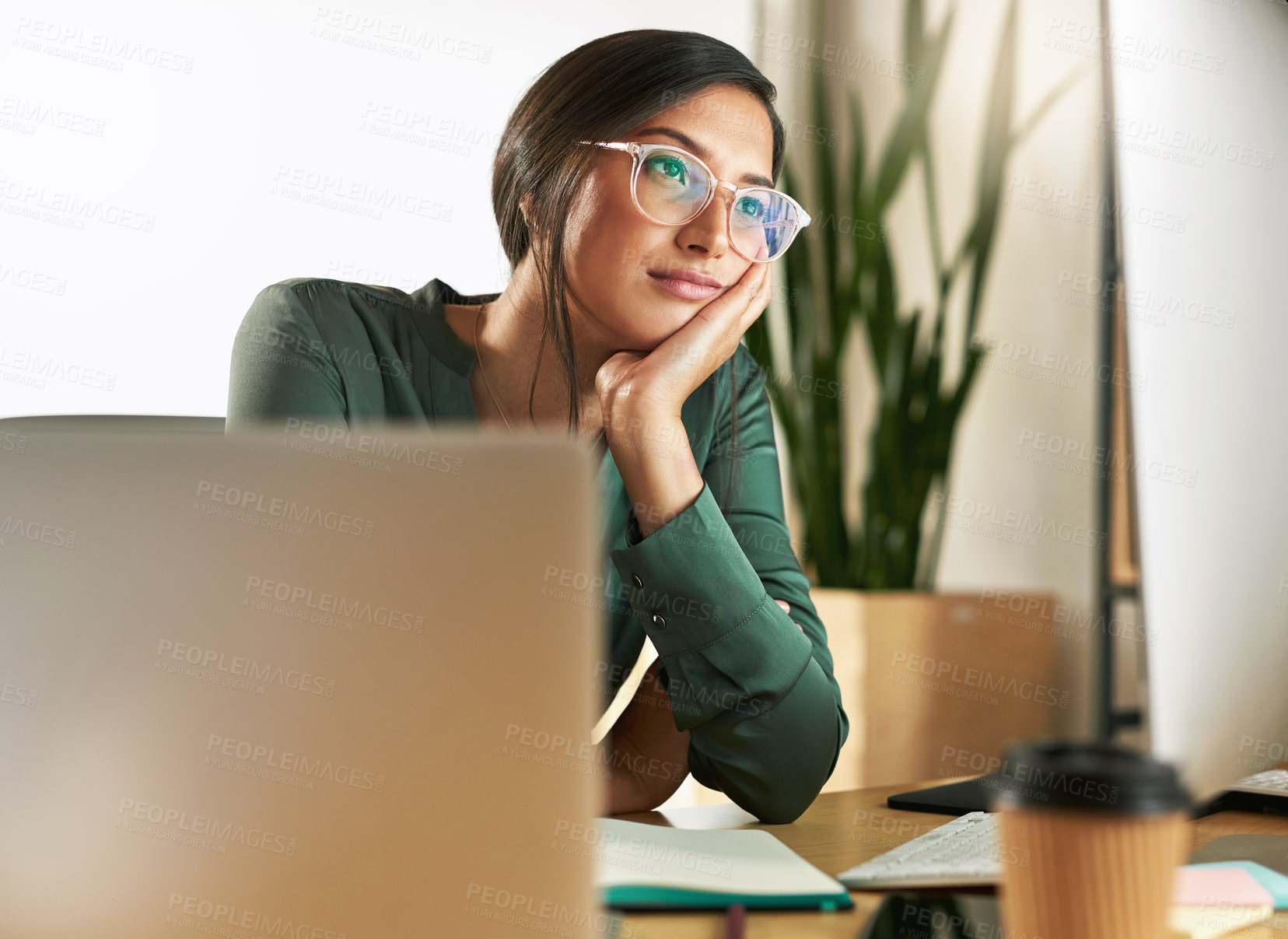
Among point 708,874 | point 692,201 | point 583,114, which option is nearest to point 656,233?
point 692,201

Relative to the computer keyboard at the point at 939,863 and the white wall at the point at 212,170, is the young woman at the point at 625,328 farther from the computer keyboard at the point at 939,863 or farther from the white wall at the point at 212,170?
the white wall at the point at 212,170

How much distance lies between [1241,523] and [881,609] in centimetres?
146

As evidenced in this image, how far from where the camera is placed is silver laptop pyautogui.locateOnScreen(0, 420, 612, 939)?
44cm

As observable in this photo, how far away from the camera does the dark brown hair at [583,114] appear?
138 cm

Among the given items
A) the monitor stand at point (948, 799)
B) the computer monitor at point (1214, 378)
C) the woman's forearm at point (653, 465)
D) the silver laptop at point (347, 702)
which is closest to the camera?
the silver laptop at point (347, 702)

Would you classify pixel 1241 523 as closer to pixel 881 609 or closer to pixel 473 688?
pixel 473 688

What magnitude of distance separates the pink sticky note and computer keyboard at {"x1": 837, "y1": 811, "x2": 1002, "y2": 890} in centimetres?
12

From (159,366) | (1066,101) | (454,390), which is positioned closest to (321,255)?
(159,366)

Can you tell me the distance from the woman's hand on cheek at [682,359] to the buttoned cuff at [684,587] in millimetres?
225

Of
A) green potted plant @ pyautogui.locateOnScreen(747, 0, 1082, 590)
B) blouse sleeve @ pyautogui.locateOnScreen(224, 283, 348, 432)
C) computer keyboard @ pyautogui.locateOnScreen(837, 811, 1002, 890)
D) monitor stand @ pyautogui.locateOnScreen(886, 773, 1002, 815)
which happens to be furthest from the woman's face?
green potted plant @ pyautogui.locateOnScreen(747, 0, 1082, 590)

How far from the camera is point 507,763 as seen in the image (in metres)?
0.44

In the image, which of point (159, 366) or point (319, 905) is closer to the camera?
point (319, 905)

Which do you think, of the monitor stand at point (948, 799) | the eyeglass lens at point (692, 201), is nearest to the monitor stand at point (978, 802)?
the monitor stand at point (948, 799)

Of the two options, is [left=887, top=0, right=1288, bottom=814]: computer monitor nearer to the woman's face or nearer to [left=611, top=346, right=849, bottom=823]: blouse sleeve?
[left=611, top=346, right=849, bottom=823]: blouse sleeve
